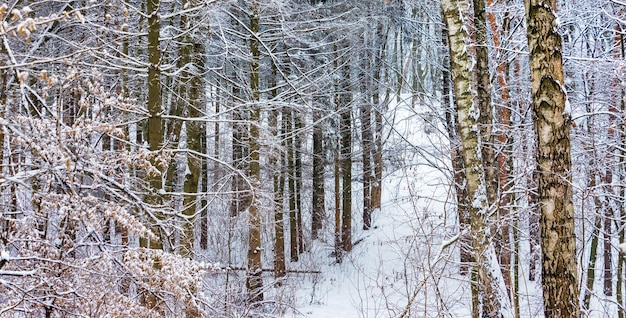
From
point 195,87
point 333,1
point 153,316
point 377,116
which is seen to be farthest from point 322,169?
point 153,316

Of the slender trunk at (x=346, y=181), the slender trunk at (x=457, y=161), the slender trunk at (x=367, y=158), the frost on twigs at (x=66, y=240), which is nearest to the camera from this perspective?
the frost on twigs at (x=66, y=240)

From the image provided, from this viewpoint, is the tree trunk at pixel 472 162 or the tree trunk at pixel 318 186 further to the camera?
the tree trunk at pixel 318 186

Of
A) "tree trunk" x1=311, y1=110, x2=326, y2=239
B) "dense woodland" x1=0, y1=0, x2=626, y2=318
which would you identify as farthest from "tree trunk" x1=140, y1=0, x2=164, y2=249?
"tree trunk" x1=311, y1=110, x2=326, y2=239

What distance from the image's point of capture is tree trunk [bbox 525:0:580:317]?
13.2 feet

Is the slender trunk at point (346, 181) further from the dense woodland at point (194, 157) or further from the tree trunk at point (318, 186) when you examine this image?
the dense woodland at point (194, 157)

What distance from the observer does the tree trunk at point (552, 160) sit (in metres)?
4.02

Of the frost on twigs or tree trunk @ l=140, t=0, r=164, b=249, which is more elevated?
tree trunk @ l=140, t=0, r=164, b=249

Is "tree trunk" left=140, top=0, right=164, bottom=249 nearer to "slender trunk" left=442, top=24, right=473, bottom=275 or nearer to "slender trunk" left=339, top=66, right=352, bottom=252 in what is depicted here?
"slender trunk" left=442, top=24, right=473, bottom=275

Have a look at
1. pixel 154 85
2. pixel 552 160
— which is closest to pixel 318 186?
pixel 154 85

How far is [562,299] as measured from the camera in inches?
156

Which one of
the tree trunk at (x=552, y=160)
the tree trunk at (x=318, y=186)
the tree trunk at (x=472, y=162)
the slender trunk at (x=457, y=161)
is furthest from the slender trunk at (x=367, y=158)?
the tree trunk at (x=552, y=160)

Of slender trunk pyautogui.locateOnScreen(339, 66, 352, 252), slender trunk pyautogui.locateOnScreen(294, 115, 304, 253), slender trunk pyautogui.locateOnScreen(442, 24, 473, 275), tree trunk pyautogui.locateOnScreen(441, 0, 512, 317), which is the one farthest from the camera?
slender trunk pyautogui.locateOnScreen(339, 66, 352, 252)

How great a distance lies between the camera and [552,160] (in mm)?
4137

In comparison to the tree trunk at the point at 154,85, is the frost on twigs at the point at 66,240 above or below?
below
